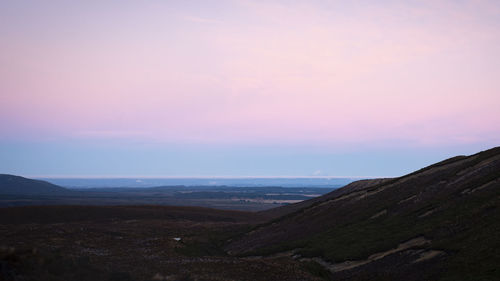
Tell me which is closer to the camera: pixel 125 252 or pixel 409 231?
pixel 409 231

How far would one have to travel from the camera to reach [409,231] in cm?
3716

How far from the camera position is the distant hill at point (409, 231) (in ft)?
91.2

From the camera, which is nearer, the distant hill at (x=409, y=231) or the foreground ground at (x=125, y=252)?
the foreground ground at (x=125, y=252)

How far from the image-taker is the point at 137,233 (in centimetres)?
6912

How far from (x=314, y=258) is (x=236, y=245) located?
21.8 metres

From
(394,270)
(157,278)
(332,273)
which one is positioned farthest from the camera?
(332,273)

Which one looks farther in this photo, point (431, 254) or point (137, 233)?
point (137, 233)

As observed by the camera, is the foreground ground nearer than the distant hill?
Yes

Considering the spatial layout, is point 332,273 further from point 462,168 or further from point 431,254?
point 462,168

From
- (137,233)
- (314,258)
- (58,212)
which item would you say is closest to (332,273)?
(314,258)

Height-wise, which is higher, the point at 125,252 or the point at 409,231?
the point at 409,231

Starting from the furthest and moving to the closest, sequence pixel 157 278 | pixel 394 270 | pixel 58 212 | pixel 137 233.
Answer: pixel 58 212 < pixel 137 233 < pixel 394 270 < pixel 157 278

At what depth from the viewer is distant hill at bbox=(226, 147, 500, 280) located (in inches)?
1094

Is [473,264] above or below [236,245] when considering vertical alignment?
above
